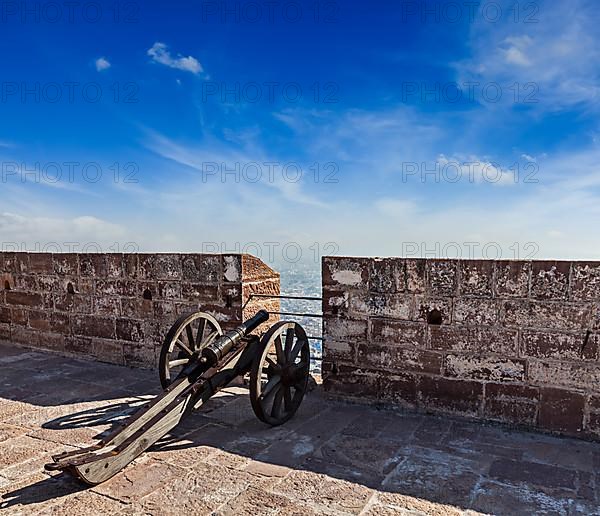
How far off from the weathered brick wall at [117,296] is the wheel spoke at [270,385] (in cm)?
126

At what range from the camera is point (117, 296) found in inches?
228

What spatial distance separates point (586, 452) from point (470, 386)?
2.94ft

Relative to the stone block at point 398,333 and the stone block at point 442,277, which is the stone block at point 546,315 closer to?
the stone block at point 442,277

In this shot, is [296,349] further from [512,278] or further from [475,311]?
[512,278]

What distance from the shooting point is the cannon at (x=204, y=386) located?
2838 mm

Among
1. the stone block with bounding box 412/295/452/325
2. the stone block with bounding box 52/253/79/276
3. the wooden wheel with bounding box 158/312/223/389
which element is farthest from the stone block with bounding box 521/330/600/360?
the stone block with bounding box 52/253/79/276

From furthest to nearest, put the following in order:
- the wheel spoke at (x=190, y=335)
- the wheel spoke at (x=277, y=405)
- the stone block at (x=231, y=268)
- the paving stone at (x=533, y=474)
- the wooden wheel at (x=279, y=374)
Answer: the stone block at (x=231, y=268) < the wheel spoke at (x=190, y=335) < the wheel spoke at (x=277, y=405) < the wooden wheel at (x=279, y=374) < the paving stone at (x=533, y=474)

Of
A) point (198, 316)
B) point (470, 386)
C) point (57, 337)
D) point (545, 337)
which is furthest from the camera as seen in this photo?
point (57, 337)

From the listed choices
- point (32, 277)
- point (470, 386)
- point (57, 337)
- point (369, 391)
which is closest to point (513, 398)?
point (470, 386)

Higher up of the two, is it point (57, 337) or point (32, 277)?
point (32, 277)

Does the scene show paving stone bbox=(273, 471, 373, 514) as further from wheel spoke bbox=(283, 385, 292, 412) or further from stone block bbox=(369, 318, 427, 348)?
stone block bbox=(369, 318, 427, 348)

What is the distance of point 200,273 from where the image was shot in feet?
17.2

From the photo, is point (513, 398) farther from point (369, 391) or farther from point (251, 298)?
point (251, 298)

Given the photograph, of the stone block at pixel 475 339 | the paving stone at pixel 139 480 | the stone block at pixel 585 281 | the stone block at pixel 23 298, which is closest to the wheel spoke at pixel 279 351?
the paving stone at pixel 139 480
